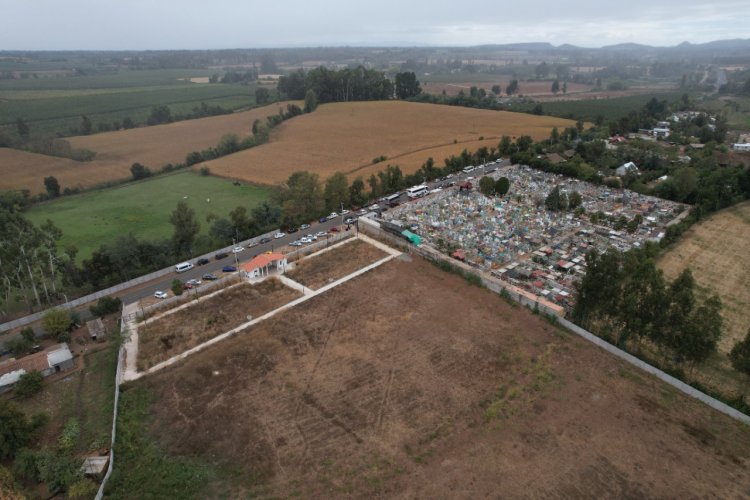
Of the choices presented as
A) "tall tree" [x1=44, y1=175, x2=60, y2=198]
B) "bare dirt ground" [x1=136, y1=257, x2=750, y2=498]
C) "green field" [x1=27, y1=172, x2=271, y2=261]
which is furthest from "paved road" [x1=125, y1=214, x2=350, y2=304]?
"tall tree" [x1=44, y1=175, x2=60, y2=198]

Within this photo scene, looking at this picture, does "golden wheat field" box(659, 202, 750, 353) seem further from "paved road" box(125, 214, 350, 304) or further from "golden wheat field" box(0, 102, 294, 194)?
"golden wheat field" box(0, 102, 294, 194)

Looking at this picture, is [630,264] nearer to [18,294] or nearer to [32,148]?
[18,294]

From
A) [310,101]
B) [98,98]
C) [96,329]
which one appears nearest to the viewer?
[96,329]

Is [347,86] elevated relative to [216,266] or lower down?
elevated

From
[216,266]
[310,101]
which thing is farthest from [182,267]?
[310,101]

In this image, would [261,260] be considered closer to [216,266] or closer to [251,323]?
[216,266]

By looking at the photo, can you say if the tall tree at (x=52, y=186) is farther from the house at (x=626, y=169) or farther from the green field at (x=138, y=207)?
the house at (x=626, y=169)

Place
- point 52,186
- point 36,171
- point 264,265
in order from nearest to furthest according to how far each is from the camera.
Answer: point 264,265, point 52,186, point 36,171
